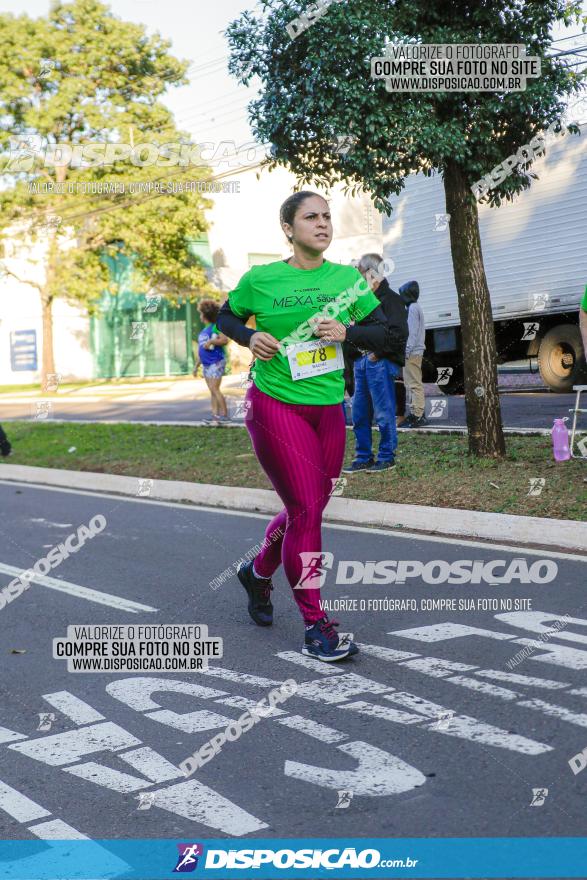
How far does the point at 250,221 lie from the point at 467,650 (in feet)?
117

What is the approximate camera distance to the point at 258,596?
564cm

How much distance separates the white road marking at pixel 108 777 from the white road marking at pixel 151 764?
54 millimetres

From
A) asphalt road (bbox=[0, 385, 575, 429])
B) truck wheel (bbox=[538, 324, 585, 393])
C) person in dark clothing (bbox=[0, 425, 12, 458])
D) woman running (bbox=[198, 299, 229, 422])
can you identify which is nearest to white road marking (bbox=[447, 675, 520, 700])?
asphalt road (bbox=[0, 385, 575, 429])

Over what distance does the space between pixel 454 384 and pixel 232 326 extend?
607 inches

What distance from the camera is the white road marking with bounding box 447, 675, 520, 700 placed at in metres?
4.34

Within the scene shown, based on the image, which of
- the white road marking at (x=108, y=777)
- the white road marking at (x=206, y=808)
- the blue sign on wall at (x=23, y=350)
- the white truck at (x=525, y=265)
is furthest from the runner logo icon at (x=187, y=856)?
the blue sign on wall at (x=23, y=350)

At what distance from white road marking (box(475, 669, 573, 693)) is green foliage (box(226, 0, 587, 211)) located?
6.04 metres

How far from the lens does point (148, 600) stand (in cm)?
629

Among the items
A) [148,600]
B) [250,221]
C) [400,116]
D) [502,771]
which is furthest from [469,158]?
[250,221]

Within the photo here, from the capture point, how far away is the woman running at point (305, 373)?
4918mm

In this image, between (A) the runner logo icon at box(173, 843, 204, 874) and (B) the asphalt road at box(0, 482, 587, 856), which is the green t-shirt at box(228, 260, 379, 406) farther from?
(A) the runner logo icon at box(173, 843, 204, 874)

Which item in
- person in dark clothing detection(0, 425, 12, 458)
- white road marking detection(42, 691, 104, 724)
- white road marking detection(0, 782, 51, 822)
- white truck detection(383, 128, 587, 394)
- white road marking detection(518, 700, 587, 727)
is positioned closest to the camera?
white road marking detection(0, 782, 51, 822)

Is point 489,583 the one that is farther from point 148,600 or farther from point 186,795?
point 186,795

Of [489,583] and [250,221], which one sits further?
[250,221]
